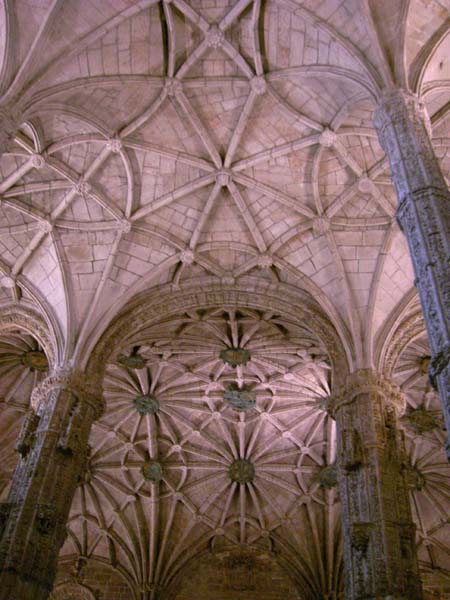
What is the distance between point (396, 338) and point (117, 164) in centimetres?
876

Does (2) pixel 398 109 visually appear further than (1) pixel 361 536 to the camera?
No

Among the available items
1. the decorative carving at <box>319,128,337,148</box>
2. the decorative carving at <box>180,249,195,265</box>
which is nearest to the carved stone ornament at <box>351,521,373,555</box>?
the decorative carving at <box>180,249,195,265</box>

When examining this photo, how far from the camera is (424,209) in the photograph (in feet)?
30.5

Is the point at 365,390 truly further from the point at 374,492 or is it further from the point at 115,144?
the point at 115,144

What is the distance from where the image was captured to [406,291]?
17391 mm

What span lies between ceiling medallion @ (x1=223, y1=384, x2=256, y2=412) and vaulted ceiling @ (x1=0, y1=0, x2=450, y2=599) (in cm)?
27

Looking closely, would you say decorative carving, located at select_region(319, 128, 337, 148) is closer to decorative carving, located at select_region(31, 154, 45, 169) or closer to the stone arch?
decorative carving, located at select_region(31, 154, 45, 169)

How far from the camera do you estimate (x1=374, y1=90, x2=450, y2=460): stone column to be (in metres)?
7.90

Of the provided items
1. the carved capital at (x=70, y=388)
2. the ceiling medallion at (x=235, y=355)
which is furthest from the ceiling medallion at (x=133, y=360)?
the carved capital at (x=70, y=388)

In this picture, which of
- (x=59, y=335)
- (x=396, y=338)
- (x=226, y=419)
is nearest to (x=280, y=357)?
(x=226, y=419)

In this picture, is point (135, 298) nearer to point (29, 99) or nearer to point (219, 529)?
point (29, 99)

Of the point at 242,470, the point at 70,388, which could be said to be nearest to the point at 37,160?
the point at 70,388

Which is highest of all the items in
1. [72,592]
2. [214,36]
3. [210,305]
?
[214,36]

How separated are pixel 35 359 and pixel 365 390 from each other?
12.7 meters
